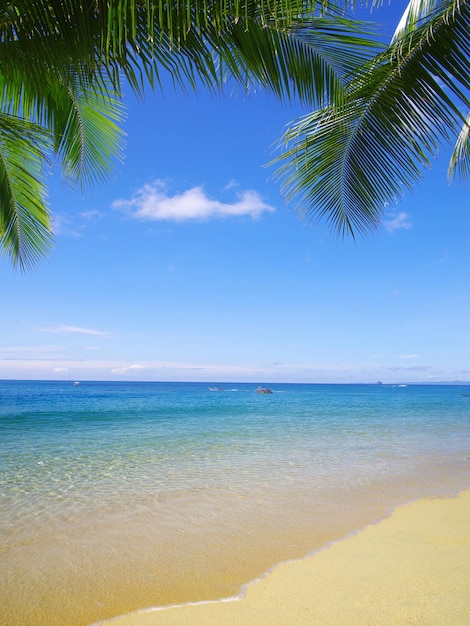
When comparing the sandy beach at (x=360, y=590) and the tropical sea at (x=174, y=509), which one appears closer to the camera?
the sandy beach at (x=360, y=590)

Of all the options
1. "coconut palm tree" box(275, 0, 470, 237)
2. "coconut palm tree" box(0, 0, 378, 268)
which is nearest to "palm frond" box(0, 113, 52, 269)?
"coconut palm tree" box(0, 0, 378, 268)

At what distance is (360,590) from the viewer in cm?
331

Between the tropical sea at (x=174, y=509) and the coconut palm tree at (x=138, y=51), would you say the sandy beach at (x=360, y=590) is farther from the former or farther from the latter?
the coconut palm tree at (x=138, y=51)

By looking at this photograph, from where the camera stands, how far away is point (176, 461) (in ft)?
29.5

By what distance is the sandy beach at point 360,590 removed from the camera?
9.62ft

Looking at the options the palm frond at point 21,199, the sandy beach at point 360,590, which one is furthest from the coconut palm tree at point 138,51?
the sandy beach at point 360,590

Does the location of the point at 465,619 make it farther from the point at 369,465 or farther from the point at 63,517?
the point at 369,465

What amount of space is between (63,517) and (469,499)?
565cm

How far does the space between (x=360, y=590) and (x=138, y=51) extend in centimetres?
398

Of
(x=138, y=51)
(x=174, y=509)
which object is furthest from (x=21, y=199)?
(x=174, y=509)

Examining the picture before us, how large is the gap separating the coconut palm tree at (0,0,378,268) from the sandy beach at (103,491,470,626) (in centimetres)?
348

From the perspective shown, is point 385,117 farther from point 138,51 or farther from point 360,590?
point 360,590

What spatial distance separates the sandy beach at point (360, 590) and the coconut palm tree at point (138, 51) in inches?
137

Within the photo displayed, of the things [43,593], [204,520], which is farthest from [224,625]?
[204,520]
